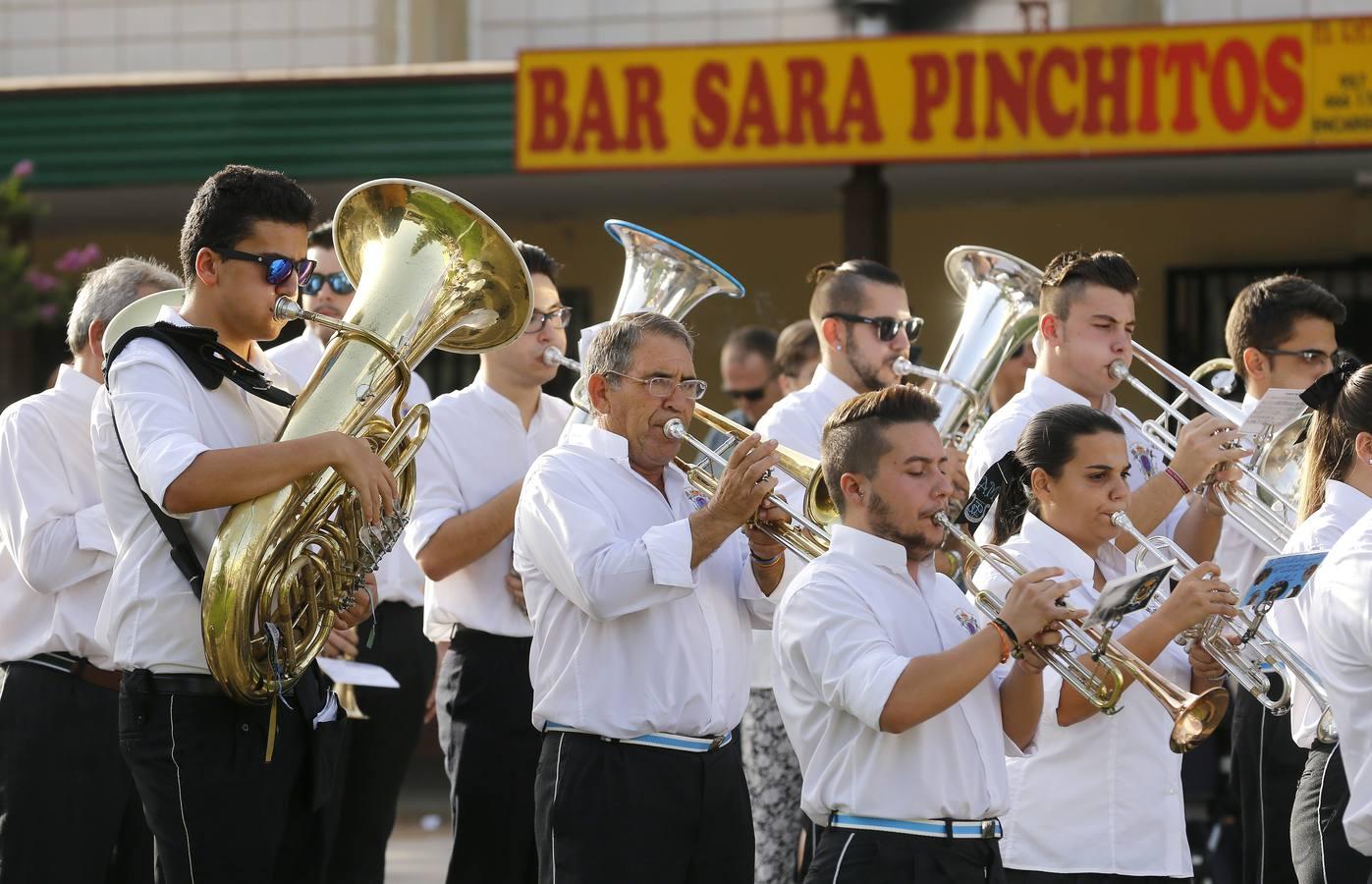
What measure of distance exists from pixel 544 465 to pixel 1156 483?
1.60m

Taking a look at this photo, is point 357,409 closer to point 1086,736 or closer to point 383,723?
point 1086,736

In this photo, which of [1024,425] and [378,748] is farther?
[378,748]

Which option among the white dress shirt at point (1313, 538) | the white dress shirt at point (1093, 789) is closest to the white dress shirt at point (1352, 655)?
the white dress shirt at point (1313, 538)

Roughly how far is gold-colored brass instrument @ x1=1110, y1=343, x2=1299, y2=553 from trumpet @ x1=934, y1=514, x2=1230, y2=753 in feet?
3.91

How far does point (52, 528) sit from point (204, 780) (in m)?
1.19

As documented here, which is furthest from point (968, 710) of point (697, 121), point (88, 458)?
point (697, 121)

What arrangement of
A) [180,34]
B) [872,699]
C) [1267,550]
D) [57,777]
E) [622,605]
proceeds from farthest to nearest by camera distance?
[180,34], [1267,550], [57,777], [622,605], [872,699]

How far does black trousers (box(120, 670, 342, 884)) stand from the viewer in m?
3.82

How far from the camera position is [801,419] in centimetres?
591

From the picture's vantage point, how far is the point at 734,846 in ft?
13.8

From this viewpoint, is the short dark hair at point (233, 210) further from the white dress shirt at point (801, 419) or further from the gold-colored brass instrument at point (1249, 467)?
the gold-colored brass instrument at point (1249, 467)

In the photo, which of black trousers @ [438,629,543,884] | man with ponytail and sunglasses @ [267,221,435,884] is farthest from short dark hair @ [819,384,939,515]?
man with ponytail and sunglasses @ [267,221,435,884]

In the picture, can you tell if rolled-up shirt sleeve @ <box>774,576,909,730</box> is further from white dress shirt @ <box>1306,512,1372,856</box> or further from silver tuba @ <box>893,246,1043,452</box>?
silver tuba @ <box>893,246,1043,452</box>

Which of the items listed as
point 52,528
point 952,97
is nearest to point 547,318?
point 52,528
